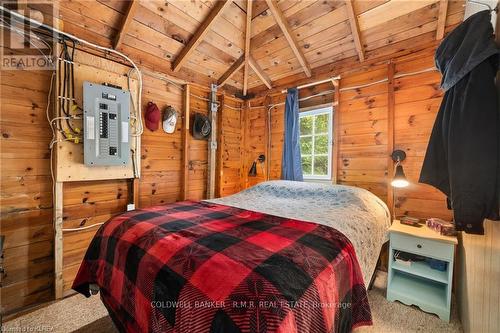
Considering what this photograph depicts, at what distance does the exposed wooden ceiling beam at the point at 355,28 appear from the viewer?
2.08 metres

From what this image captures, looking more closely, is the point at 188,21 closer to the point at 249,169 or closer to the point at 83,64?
the point at 83,64

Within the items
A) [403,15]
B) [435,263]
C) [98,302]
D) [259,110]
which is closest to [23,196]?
[98,302]

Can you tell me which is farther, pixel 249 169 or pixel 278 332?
pixel 249 169

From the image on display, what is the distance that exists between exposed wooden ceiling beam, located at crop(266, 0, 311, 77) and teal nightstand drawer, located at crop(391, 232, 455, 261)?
7.37 ft

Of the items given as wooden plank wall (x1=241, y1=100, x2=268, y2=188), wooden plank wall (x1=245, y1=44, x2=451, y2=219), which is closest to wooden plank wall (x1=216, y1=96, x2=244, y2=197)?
wooden plank wall (x1=241, y1=100, x2=268, y2=188)

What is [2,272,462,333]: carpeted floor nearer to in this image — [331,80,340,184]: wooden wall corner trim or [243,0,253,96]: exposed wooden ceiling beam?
[331,80,340,184]: wooden wall corner trim

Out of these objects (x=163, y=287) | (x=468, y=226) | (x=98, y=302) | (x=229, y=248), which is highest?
(x=468, y=226)

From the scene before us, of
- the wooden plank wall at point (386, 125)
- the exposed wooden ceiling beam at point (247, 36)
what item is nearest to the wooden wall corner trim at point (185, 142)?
the exposed wooden ceiling beam at point (247, 36)

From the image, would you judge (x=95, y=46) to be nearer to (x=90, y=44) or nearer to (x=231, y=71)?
(x=90, y=44)

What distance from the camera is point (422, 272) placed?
1778 mm

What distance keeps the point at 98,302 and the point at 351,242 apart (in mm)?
2135

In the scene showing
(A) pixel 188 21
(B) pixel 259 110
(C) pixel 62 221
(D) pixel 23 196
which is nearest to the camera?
(D) pixel 23 196

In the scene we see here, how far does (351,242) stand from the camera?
51.6 inches

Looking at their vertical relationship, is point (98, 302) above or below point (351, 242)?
below
